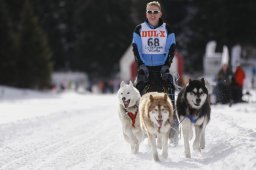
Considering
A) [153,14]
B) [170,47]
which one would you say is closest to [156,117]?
[170,47]

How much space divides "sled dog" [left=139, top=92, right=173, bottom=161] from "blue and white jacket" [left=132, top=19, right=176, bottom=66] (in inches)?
45.6

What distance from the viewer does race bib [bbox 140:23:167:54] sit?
25.6ft

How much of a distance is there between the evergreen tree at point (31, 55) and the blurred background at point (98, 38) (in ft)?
0.28

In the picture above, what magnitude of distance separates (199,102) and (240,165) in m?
1.35

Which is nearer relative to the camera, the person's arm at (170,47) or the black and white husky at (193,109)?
the black and white husky at (193,109)

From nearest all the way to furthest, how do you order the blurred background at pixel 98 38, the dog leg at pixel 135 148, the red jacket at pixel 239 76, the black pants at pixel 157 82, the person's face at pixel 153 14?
1. the dog leg at pixel 135 148
2. the person's face at pixel 153 14
3. the black pants at pixel 157 82
4. the red jacket at pixel 239 76
5. the blurred background at pixel 98 38

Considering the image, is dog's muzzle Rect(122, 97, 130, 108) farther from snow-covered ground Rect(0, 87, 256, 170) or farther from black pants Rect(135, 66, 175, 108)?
snow-covered ground Rect(0, 87, 256, 170)

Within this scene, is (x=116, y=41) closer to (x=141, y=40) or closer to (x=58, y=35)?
(x=58, y=35)

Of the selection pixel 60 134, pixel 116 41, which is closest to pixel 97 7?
pixel 116 41

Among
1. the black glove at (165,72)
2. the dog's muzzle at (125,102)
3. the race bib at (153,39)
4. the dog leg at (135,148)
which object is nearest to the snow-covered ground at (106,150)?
the dog leg at (135,148)

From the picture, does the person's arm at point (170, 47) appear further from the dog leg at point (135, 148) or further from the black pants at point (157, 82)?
the dog leg at point (135, 148)

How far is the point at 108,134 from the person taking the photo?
33.7 ft

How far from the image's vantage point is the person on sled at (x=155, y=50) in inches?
306

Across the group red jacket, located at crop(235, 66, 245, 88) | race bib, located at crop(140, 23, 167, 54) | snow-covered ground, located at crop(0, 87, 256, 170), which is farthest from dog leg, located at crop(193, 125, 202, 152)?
red jacket, located at crop(235, 66, 245, 88)
